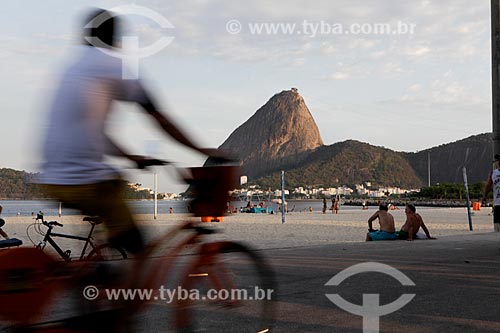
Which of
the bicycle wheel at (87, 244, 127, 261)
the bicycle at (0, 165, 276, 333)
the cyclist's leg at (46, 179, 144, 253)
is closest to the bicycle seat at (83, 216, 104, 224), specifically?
the cyclist's leg at (46, 179, 144, 253)

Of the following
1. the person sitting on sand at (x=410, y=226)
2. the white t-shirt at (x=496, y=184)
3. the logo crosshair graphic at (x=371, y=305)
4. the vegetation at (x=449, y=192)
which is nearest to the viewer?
the logo crosshair graphic at (x=371, y=305)

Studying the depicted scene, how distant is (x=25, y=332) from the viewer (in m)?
3.23

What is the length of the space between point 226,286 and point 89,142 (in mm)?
1266

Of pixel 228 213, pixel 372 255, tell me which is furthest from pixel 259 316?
pixel 372 255

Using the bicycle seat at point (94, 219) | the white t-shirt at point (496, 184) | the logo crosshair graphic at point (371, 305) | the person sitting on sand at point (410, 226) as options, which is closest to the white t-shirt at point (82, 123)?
the bicycle seat at point (94, 219)

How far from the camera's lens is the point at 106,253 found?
3502mm

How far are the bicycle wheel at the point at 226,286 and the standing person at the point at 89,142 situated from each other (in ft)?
1.74

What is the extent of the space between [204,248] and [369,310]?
7.53 ft

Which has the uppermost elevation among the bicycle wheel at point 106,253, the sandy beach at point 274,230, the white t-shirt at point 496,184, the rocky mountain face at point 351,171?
the rocky mountain face at point 351,171

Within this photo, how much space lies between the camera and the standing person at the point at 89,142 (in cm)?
331

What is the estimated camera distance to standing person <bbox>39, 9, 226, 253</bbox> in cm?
331

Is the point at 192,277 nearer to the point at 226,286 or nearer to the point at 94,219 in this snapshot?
the point at 226,286

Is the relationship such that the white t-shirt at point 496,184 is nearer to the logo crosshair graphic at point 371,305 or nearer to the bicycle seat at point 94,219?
the logo crosshair graphic at point 371,305

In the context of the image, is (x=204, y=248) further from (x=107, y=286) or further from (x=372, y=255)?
(x=372, y=255)
